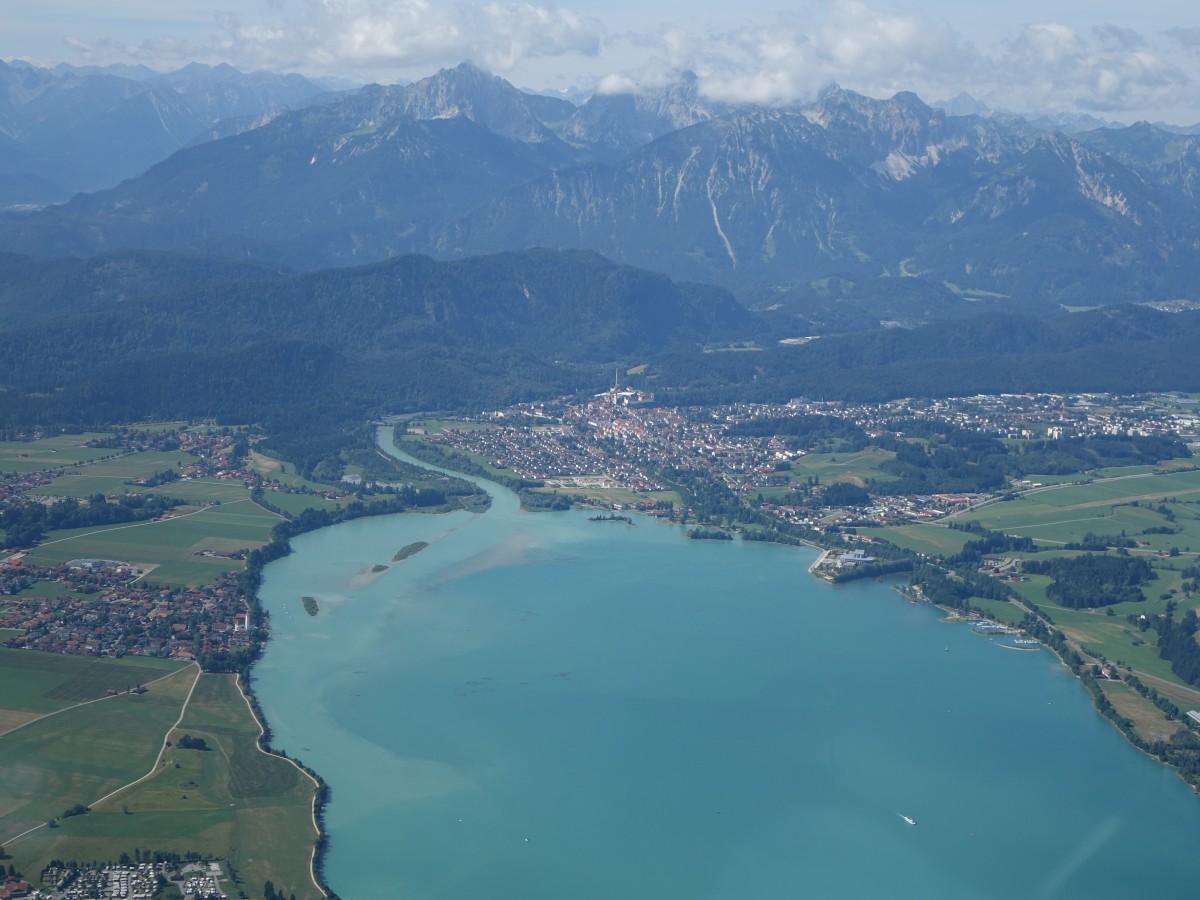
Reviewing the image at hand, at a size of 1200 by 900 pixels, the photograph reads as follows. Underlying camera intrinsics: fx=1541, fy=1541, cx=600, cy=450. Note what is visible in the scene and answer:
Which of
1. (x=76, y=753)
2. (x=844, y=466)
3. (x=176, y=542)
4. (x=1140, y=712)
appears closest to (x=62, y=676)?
(x=76, y=753)

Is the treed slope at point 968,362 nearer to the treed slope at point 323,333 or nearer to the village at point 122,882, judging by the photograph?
the treed slope at point 323,333

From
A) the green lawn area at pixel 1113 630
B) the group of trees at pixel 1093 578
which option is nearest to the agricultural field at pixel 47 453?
the green lawn area at pixel 1113 630

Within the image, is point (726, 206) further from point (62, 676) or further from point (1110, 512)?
point (62, 676)

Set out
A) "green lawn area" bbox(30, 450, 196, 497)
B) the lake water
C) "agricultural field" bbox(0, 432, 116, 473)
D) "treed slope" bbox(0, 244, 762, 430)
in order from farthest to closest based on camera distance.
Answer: "treed slope" bbox(0, 244, 762, 430) < "agricultural field" bbox(0, 432, 116, 473) < "green lawn area" bbox(30, 450, 196, 497) < the lake water

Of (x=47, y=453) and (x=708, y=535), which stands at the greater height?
(x=47, y=453)

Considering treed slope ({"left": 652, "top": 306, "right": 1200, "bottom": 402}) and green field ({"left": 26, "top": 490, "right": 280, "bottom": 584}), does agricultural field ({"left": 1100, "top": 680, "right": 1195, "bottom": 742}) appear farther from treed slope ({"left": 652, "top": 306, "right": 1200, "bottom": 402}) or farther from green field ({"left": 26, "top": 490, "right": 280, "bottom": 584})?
treed slope ({"left": 652, "top": 306, "right": 1200, "bottom": 402})

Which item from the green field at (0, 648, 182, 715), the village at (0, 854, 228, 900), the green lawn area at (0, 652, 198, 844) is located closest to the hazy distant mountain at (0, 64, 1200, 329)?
the green field at (0, 648, 182, 715)
